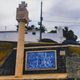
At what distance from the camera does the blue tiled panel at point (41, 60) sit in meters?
27.8

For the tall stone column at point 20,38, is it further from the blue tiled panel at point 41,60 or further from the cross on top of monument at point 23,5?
the blue tiled panel at point 41,60

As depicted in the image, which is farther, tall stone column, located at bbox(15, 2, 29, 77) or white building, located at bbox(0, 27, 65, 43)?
white building, located at bbox(0, 27, 65, 43)

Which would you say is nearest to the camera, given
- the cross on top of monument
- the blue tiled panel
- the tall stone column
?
the tall stone column

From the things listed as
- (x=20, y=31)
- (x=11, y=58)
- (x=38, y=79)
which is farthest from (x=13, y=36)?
(x=38, y=79)

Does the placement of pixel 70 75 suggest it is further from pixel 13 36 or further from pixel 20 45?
pixel 13 36

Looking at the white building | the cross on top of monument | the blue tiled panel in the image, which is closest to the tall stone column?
the cross on top of monument

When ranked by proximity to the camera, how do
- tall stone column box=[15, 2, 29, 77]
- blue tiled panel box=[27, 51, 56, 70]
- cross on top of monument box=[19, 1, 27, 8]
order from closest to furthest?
1. tall stone column box=[15, 2, 29, 77]
2. cross on top of monument box=[19, 1, 27, 8]
3. blue tiled panel box=[27, 51, 56, 70]

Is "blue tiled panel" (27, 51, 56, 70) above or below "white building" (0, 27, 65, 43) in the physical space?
below

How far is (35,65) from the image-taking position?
92.5 ft

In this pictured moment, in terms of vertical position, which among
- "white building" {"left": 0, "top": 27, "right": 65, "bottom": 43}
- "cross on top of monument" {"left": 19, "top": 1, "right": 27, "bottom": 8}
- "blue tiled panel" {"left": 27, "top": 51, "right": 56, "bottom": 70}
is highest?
"white building" {"left": 0, "top": 27, "right": 65, "bottom": 43}

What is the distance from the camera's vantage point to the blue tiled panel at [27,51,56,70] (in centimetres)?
2778

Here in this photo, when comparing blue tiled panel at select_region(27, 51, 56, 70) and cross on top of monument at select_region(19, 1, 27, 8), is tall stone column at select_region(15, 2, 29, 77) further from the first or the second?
blue tiled panel at select_region(27, 51, 56, 70)

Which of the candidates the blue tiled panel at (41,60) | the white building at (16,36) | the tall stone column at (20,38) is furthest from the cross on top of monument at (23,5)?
the white building at (16,36)

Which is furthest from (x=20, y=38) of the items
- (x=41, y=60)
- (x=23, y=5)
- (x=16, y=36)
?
(x=16, y=36)
